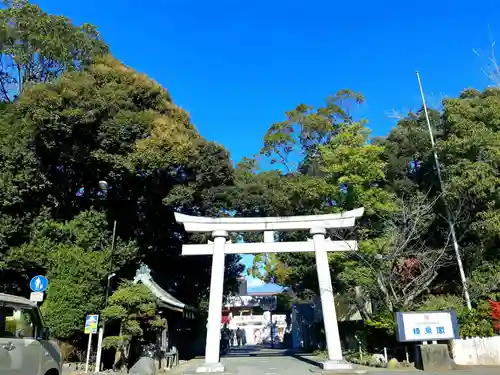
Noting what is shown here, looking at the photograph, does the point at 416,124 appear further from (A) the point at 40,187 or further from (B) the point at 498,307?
(A) the point at 40,187

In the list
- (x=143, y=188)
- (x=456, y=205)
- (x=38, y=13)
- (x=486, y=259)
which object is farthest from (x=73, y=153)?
(x=486, y=259)

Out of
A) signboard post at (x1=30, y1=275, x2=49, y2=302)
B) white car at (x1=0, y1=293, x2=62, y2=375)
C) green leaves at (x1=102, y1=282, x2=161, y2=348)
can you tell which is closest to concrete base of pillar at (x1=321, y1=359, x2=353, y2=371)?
green leaves at (x1=102, y1=282, x2=161, y2=348)

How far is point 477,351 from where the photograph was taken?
15.5 meters

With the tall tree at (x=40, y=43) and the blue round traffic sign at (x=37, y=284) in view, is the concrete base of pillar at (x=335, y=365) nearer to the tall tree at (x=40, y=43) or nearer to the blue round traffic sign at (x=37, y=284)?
the blue round traffic sign at (x=37, y=284)

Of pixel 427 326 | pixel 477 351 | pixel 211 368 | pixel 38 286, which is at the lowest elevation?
pixel 211 368

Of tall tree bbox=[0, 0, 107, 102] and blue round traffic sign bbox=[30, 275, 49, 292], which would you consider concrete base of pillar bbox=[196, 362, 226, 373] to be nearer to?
blue round traffic sign bbox=[30, 275, 49, 292]

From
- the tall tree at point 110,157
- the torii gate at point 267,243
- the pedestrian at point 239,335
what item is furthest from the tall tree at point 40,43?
the pedestrian at point 239,335

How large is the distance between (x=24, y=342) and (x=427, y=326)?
13.3 meters

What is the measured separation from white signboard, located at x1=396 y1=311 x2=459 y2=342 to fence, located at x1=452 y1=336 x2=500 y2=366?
3.72ft

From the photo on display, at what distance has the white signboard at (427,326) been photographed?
Result: 14.8 meters

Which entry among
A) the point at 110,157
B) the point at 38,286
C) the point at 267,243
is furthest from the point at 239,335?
the point at 38,286

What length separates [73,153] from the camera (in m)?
19.6

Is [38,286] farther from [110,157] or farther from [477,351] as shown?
[477,351]

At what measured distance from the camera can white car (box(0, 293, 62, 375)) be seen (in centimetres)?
607
